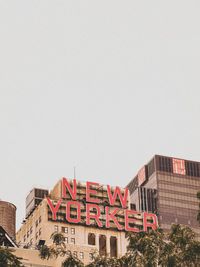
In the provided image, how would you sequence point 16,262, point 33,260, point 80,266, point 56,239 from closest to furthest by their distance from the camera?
point 16,262
point 80,266
point 56,239
point 33,260

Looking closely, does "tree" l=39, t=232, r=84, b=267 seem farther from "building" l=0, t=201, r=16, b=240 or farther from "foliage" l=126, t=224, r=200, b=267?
"building" l=0, t=201, r=16, b=240

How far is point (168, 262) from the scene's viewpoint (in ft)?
196

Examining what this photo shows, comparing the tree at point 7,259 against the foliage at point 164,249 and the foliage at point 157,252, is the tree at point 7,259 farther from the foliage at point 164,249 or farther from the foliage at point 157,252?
the foliage at point 164,249

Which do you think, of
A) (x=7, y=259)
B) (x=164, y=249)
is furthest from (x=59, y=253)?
(x=164, y=249)

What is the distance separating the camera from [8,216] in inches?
6688

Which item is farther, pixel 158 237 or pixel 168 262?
pixel 158 237

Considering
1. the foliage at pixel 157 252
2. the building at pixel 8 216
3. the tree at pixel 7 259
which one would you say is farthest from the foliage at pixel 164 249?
the building at pixel 8 216

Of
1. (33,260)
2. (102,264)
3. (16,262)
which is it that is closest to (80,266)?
(102,264)

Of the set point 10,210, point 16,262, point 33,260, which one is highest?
point 10,210

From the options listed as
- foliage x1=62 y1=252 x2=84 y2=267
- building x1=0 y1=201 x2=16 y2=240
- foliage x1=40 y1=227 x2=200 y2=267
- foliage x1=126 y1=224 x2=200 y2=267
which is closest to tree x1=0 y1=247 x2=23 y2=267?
foliage x1=62 y1=252 x2=84 y2=267

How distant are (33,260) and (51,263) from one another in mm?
5602

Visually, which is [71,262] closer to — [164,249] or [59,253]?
[59,253]

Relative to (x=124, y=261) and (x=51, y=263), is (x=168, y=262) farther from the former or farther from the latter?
(x=51, y=263)

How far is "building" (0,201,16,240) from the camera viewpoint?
168 m
